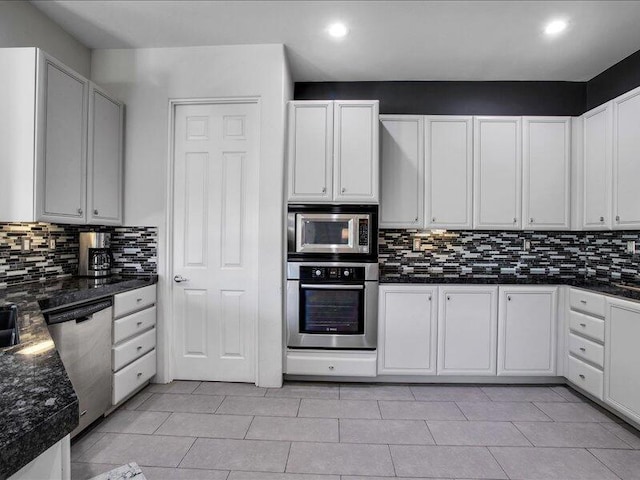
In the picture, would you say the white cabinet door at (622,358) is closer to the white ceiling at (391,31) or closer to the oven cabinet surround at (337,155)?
the oven cabinet surround at (337,155)

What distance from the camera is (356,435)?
2.24 meters

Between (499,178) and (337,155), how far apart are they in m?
1.50

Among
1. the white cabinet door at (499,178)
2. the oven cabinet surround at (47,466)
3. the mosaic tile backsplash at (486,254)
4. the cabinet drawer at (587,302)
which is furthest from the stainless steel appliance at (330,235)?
the oven cabinet surround at (47,466)

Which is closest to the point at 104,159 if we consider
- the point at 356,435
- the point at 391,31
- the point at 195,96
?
the point at 195,96

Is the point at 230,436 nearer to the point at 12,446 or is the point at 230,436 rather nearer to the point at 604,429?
the point at 12,446

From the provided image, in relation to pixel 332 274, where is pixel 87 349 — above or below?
below

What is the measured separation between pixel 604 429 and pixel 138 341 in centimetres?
331

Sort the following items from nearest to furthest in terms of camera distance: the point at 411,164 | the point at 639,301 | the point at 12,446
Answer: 1. the point at 12,446
2. the point at 639,301
3. the point at 411,164

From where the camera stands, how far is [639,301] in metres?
2.27

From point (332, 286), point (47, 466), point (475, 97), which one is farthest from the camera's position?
point (475, 97)

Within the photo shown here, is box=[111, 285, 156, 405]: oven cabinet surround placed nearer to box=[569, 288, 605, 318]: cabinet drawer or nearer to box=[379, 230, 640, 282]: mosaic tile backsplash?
box=[379, 230, 640, 282]: mosaic tile backsplash

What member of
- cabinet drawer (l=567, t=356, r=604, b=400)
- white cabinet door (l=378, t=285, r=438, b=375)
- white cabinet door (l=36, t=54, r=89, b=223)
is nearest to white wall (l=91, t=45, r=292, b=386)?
white cabinet door (l=36, t=54, r=89, b=223)

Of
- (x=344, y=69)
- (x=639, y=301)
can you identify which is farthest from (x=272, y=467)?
(x=344, y=69)

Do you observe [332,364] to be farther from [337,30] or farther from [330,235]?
[337,30]
